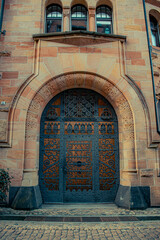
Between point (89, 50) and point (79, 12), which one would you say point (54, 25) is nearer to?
point (79, 12)

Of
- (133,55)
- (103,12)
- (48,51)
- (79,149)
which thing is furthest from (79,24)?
(79,149)

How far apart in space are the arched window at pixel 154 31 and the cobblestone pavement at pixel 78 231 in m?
6.22

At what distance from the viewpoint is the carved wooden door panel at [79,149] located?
5.72m

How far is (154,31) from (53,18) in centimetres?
398

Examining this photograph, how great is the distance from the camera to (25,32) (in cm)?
608

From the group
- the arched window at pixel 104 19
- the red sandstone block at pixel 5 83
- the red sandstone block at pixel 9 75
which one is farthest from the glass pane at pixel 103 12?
the red sandstone block at pixel 5 83

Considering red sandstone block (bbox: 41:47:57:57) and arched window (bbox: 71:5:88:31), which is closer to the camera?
red sandstone block (bbox: 41:47:57:57)

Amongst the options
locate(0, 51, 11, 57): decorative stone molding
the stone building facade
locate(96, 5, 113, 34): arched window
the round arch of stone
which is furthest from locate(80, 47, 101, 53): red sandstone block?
locate(0, 51, 11, 57): decorative stone molding

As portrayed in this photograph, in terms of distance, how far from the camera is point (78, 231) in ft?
12.0

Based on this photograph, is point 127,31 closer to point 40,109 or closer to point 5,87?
point 40,109

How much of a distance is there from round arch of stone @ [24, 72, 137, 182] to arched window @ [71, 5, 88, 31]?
2.04m

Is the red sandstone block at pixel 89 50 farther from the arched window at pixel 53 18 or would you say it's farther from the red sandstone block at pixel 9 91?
the red sandstone block at pixel 9 91

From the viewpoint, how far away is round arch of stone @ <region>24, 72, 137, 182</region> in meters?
5.45

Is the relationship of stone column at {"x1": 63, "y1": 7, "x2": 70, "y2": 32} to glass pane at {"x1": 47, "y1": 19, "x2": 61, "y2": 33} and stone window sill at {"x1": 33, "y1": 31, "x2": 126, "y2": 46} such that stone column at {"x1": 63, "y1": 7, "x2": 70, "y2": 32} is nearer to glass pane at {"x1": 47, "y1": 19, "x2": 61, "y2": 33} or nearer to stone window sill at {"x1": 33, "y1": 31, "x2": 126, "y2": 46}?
glass pane at {"x1": 47, "y1": 19, "x2": 61, "y2": 33}
